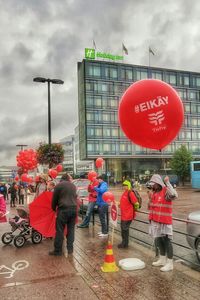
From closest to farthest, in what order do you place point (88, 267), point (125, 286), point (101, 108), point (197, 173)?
1. point (125, 286)
2. point (88, 267)
3. point (197, 173)
4. point (101, 108)

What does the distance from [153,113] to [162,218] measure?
6.56 feet

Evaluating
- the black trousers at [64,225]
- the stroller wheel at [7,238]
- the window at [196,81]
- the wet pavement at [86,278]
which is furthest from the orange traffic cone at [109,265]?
the window at [196,81]

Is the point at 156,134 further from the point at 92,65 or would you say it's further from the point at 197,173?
the point at 92,65

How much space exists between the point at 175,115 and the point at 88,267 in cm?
332

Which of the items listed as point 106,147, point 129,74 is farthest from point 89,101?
point 129,74

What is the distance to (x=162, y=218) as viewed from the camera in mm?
6129

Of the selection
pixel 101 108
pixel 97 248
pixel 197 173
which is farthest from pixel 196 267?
pixel 101 108

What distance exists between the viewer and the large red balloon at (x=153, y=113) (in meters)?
6.56

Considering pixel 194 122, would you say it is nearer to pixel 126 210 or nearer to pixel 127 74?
pixel 127 74

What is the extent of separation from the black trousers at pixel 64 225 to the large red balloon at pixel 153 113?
87.0 inches

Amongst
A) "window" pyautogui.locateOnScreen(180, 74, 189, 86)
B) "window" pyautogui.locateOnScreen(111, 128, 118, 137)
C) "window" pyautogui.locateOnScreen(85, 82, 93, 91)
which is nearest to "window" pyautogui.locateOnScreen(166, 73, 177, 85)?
"window" pyautogui.locateOnScreen(180, 74, 189, 86)

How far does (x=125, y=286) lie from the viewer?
529 centimetres

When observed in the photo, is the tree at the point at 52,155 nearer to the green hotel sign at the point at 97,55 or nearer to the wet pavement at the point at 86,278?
the wet pavement at the point at 86,278

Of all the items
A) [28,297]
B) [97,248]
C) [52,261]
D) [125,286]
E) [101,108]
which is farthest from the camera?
[101,108]
